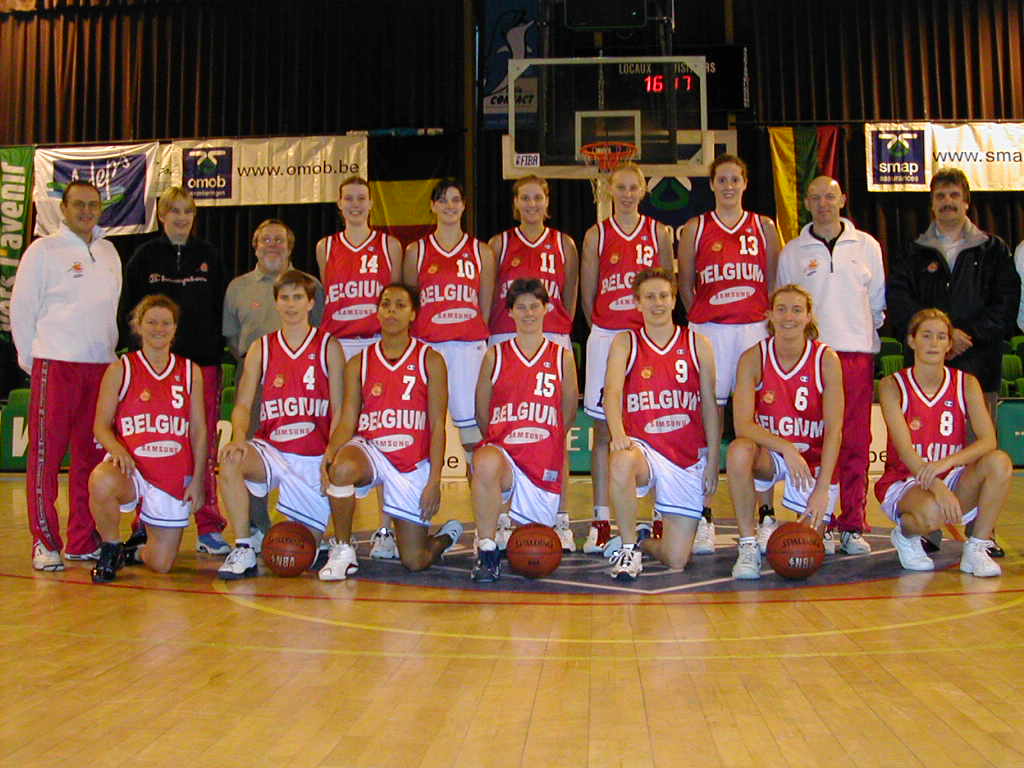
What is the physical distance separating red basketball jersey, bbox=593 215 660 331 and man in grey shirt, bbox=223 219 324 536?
4.66ft

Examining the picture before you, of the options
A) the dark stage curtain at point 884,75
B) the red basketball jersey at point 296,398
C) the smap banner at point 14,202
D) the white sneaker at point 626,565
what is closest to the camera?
the white sneaker at point 626,565

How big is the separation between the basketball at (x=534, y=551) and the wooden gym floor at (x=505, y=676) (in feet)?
0.82

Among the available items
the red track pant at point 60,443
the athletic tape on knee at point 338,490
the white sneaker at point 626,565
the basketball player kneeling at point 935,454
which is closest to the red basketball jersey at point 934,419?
the basketball player kneeling at point 935,454

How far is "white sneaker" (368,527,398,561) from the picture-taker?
16.5 ft

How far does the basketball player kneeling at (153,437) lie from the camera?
447cm

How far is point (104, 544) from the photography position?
4430mm

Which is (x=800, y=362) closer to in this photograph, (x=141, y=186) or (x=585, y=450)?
(x=585, y=450)

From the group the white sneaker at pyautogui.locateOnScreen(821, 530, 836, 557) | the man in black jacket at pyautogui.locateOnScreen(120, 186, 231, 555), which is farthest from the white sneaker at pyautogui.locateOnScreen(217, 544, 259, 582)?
the white sneaker at pyautogui.locateOnScreen(821, 530, 836, 557)

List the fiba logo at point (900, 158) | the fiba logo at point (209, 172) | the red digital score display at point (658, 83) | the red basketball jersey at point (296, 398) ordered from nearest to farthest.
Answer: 1. the red basketball jersey at point (296, 398)
2. the red digital score display at point (658, 83)
3. the fiba logo at point (900, 158)
4. the fiba logo at point (209, 172)

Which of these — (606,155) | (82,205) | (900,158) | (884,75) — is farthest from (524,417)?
(884,75)

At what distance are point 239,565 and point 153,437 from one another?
2.30ft

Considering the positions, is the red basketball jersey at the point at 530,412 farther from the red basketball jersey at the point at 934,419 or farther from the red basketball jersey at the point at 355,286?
the red basketball jersey at the point at 934,419

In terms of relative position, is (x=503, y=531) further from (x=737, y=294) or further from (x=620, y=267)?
(x=737, y=294)

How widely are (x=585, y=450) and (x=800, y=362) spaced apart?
5056mm
